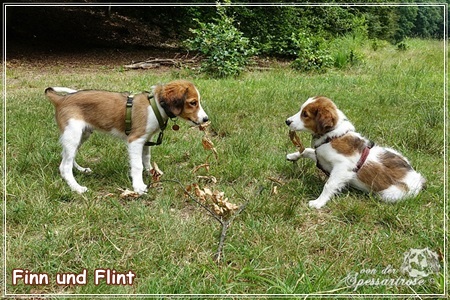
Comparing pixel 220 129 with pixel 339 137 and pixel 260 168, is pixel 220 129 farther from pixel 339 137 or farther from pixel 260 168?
pixel 339 137

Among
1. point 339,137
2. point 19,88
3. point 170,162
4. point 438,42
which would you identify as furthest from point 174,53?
point 339,137

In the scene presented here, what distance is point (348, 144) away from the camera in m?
4.23

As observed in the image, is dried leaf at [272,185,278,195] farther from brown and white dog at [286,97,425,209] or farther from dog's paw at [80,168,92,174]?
dog's paw at [80,168,92,174]

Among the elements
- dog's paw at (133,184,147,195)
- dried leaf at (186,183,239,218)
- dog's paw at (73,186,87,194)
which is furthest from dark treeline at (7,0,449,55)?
dried leaf at (186,183,239,218)

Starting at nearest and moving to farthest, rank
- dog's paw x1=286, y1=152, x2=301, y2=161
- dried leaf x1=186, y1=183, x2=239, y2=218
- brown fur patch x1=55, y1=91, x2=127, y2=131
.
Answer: dried leaf x1=186, y1=183, x2=239, y2=218, brown fur patch x1=55, y1=91, x2=127, y2=131, dog's paw x1=286, y1=152, x2=301, y2=161

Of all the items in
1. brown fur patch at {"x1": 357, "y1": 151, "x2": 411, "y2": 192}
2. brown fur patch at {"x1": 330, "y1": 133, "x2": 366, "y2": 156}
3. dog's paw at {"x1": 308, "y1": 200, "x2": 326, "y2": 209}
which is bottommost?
dog's paw at {"x1": 308, "y1": 200, "x2": 326, "y2": 209}

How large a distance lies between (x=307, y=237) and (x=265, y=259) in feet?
1.63

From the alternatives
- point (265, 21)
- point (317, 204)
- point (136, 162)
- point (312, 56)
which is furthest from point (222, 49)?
point (317, 204)

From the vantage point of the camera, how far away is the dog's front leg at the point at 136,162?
4.20 meters

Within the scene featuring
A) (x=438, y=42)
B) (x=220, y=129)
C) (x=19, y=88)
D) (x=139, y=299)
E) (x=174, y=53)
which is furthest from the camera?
(x=174, y=53)

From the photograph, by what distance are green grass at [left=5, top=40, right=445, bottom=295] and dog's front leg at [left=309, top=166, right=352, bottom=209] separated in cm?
8

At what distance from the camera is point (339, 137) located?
4262 mm

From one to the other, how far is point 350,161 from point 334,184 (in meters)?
0.29

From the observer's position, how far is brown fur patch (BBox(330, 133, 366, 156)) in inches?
166
